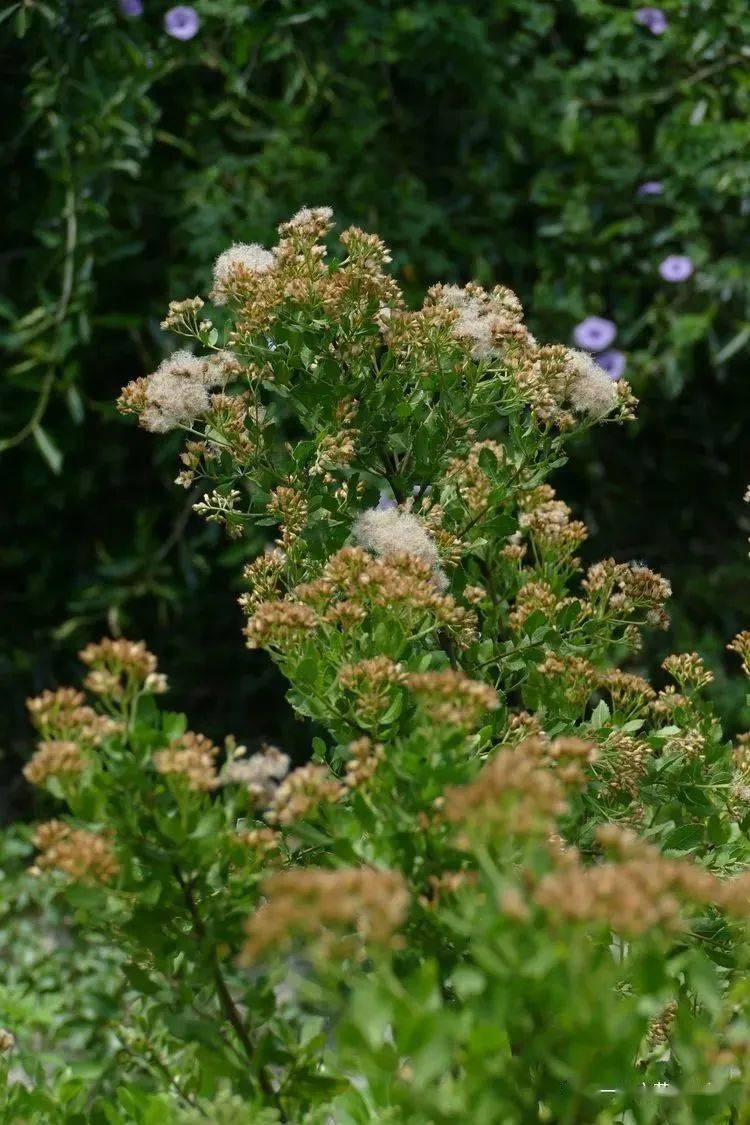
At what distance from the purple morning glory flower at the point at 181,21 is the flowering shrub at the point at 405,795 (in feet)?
6.67

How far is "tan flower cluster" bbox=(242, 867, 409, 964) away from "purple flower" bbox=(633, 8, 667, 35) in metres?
3.10

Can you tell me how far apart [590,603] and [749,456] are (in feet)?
7.07

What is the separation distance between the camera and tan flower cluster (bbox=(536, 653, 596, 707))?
1380 mm

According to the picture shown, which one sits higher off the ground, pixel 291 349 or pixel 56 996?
pixel 291 349

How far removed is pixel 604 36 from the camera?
342 cm

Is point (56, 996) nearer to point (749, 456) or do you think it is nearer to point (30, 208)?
point (30, 208)

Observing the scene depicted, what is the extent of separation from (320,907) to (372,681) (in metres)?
0.38

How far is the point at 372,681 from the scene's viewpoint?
1.13 m

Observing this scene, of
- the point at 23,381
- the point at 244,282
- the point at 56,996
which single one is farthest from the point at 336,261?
the point at 23,381

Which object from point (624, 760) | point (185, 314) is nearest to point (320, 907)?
point (624, 760)

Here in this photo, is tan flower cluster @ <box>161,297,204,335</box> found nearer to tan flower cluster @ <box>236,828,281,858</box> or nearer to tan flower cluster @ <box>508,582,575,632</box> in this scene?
tan flower cluster @ <box>508,582,575,632</box>

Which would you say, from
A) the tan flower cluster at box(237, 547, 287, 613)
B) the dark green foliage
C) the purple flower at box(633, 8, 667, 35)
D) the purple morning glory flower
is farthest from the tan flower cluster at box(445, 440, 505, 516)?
the purple flower at box(633, 8, 667, 35)

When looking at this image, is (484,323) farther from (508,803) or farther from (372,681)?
(508,803)

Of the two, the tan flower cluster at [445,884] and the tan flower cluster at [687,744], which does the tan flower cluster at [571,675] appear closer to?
the tan flower cluster at [687,744]
